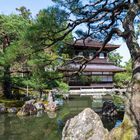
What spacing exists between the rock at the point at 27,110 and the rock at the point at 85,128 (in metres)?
10.0

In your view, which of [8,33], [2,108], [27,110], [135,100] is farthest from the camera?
[8,33]

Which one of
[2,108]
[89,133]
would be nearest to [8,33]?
[2,108]

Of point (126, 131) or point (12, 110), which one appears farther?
point (12, 110)

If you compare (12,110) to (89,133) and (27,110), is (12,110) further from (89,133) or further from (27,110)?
(89,133)

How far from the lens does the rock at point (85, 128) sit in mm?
8328

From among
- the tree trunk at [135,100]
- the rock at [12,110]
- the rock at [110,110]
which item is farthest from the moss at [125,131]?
the rock at [12,110]

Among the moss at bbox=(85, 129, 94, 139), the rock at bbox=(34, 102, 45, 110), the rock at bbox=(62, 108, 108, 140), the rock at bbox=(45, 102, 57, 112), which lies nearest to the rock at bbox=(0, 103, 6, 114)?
the rock at bbox=(34, 102, 45, 110)

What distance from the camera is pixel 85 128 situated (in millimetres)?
8430

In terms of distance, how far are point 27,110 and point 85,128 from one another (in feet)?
35.6

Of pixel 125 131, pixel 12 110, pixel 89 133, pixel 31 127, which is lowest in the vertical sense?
pixel 31 127

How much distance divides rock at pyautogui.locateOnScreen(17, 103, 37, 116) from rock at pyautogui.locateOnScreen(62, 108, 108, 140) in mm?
10044

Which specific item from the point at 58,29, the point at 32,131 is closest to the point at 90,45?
the point at 32,131

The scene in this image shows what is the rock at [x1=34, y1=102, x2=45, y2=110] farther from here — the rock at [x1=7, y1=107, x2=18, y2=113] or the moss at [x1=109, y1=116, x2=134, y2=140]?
the moss at [x1=109, y1=116, x2=134, y2=140]

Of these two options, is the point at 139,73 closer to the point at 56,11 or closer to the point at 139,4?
the point at 139,4
